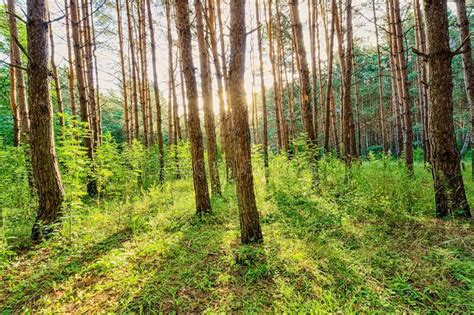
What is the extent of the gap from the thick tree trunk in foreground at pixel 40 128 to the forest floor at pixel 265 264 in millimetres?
491

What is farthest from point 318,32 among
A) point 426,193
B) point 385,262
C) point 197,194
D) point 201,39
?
point 385,262

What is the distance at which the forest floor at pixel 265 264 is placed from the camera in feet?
7.67

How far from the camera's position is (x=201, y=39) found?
6.75m

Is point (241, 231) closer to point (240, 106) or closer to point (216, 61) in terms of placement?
point (240, 106)

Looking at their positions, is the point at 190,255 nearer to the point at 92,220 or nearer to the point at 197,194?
the point at 197,194

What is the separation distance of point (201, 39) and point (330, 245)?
→ 6083 millimetres

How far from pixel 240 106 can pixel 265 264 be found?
78.5 inches

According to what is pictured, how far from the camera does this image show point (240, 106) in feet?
10.6

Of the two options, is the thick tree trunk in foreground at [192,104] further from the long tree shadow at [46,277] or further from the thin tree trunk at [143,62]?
the thin tree trunk at [143,62]

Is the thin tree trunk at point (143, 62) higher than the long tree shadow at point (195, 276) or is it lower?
higher

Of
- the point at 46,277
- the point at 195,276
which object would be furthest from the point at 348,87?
the point at 46,277

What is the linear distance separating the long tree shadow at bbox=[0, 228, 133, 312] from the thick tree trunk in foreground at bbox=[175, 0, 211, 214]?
1667 millimetres

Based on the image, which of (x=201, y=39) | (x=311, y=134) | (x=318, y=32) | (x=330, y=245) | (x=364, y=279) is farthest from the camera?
(x=318, y=32)

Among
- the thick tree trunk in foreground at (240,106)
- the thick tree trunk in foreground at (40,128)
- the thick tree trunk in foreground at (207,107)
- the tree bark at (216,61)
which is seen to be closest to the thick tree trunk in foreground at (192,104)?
the thick tree trunk in foreground at (207,107)
